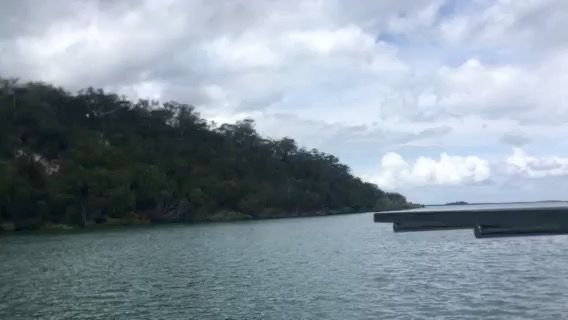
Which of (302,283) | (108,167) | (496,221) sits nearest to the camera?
(496,221)

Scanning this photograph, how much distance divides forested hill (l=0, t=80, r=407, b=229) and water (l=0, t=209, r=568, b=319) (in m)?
72.4

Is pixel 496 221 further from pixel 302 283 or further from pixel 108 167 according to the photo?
pixel 108 167

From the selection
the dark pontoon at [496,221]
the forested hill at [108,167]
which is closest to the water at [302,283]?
the dark pontoon at [496,221]

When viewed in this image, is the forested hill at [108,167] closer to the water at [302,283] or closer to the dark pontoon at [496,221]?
the water at [302,283]

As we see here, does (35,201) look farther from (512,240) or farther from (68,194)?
(512,240)

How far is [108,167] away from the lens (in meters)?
144

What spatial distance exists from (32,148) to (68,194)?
32.9 m

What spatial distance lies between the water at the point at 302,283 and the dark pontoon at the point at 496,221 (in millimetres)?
7343

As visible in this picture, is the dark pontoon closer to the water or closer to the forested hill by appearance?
the water

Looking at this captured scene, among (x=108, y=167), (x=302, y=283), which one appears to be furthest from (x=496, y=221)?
(x=108, y=167)

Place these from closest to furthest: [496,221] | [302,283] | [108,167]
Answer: [496,221], [302,283], [108,167]

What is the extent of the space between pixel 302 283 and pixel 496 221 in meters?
19.4

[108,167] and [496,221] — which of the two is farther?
[108,167]

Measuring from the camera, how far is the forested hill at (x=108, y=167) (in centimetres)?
12925
